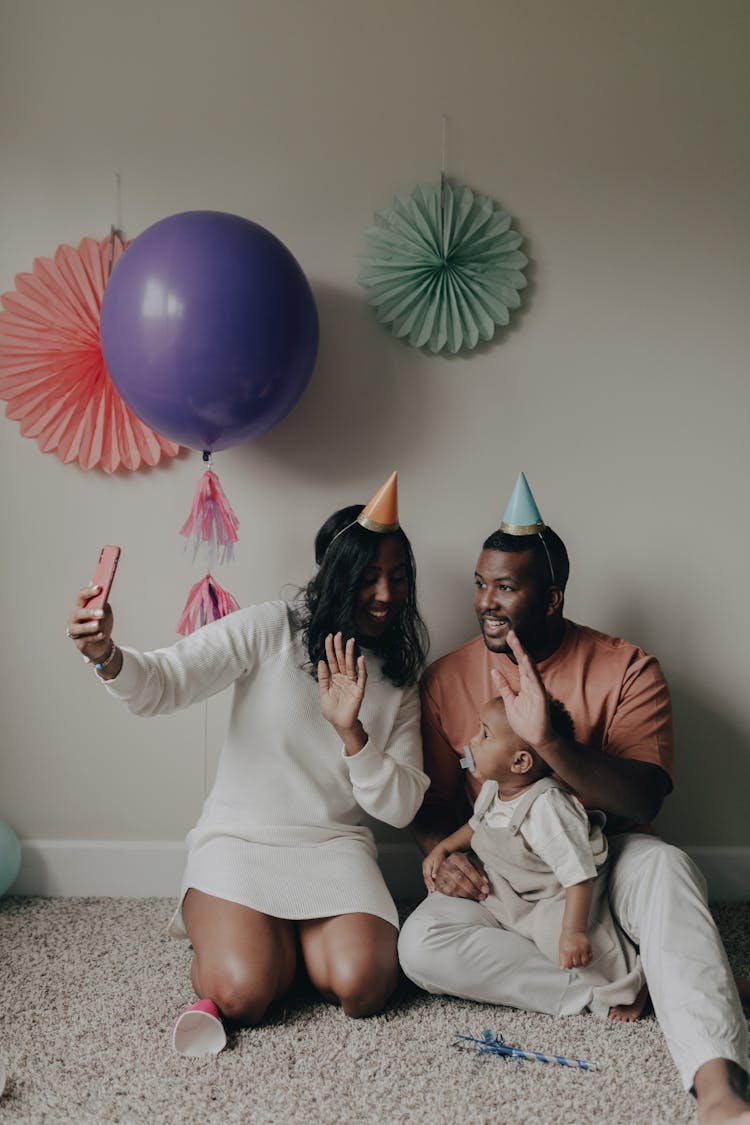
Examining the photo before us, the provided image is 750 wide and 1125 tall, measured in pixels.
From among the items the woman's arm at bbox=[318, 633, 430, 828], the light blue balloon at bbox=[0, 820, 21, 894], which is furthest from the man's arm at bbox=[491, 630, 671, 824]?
the light blue balloon at bbox=[0, 820, 21, 894]

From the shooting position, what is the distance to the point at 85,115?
229 cm

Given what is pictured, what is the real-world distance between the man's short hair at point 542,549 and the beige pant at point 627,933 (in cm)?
54

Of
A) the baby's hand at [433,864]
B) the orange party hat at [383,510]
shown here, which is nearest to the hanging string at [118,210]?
the orange party hat at [383,510]

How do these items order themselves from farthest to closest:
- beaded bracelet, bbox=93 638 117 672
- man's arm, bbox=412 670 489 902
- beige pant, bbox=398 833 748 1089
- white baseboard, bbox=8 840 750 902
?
white baseboard, bbox=8 840 750 902 → man's arm, bbox=412 670 489 902 → beaded bracelet, bbox=93 638 117 672 → beige pant, bbox=398 833 748 1089

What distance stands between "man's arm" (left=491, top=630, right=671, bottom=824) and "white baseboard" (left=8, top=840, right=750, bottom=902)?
0.66m

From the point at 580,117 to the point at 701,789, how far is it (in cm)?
165

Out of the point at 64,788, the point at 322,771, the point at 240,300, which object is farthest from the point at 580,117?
the point at 64,788

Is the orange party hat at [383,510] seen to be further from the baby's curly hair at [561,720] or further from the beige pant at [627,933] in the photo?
the beige pant at [627,933]

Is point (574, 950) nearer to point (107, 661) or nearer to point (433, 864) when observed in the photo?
point (433, 864)

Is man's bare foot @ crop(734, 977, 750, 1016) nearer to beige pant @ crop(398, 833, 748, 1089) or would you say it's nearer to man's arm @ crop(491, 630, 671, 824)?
beige pant @ crop(398, 833, 748, 1089)

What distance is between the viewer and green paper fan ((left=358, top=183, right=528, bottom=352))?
2.26 metres

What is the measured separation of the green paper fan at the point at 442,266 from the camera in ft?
7.40

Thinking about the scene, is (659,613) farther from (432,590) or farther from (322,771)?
(322,771)

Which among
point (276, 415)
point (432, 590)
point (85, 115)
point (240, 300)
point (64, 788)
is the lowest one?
point (64, 788)
